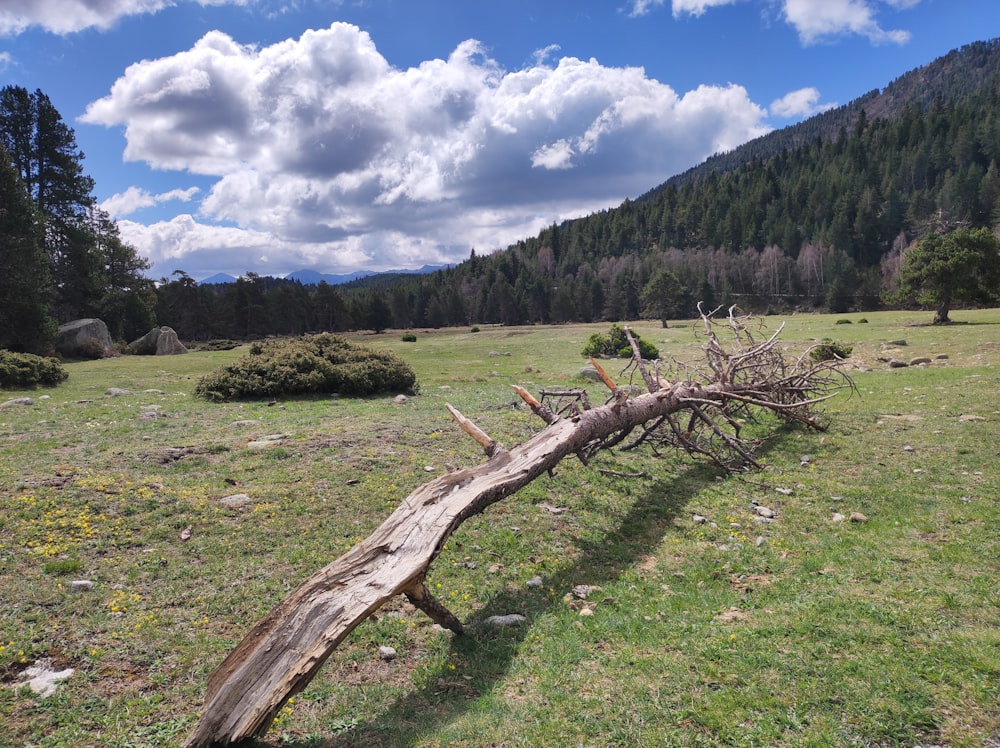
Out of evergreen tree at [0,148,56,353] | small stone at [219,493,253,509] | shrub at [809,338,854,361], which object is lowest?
small stone at [219,493,253,509]

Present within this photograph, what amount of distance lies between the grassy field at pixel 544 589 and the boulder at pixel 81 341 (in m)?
29.9

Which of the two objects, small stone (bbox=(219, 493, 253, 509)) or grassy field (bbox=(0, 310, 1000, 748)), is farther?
small stone (bbox=(219, 493, 253, 509))

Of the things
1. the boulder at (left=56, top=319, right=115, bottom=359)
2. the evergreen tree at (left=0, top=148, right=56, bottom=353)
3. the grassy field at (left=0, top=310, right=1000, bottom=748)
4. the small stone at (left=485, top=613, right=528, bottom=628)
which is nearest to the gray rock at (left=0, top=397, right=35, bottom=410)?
the grassy field at (left=0, top=310, right=1000, bottom=748)

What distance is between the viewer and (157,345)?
4378cm

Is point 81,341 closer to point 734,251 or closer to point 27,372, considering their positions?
point 27,372

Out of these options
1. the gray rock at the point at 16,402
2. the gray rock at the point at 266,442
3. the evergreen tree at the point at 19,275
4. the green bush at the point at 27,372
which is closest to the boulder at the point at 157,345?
the evergreen tree at the point at 19,275

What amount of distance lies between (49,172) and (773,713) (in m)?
59.9

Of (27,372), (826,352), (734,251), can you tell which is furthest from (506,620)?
(734,251)

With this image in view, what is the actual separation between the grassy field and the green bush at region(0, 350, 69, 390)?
359 inches

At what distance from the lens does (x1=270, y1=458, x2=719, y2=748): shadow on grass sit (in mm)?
4023

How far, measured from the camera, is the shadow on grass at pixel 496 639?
402 cm

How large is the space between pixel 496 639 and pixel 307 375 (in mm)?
14242

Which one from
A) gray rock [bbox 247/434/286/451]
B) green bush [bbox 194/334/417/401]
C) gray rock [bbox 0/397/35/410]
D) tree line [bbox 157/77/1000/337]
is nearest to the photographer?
gray rock [bbox 247/434/286/451]

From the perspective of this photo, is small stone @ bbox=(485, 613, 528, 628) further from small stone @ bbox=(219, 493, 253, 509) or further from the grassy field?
small stone @ bbox=(219, 493, 253, 509)
